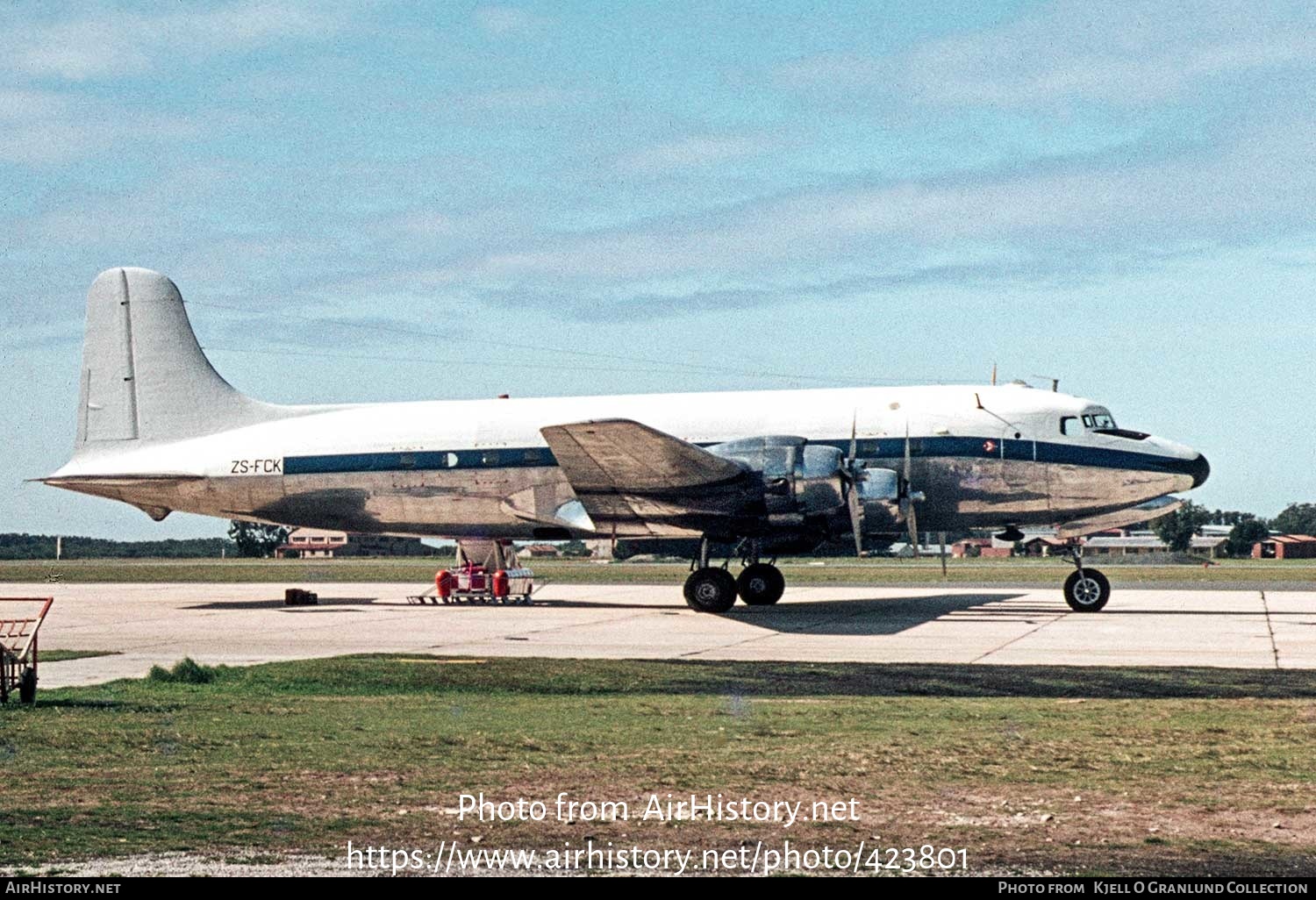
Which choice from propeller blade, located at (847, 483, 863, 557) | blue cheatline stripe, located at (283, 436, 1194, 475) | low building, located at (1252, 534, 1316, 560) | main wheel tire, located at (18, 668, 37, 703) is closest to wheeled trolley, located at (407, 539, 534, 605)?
blue cheatline stripe, located at (283, 436, 1194, 475)

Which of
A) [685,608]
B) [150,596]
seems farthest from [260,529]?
[685,608]

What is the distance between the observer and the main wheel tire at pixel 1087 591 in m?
30.4

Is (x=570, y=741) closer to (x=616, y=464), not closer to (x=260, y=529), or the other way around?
(x=616, y=464)

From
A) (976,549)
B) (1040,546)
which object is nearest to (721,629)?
(1040,546)

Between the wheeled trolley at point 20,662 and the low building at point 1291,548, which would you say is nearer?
the wheeled trolley at point 20,662

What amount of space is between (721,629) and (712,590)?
4307 millimetres

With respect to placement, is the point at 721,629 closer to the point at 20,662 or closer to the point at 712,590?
the point at 712,590

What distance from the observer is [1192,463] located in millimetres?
30359

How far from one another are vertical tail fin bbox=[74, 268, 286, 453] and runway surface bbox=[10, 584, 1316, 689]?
4751 mm

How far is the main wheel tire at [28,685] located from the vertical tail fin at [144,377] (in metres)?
22.4

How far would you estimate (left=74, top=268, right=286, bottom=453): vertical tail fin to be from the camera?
3644 centimetres

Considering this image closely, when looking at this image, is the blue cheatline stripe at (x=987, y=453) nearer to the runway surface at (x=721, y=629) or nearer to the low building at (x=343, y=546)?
the runway surface at (x=721, y=629)

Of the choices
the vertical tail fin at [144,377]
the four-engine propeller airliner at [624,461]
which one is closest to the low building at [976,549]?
the four-engine propeller airliner at [624,461]

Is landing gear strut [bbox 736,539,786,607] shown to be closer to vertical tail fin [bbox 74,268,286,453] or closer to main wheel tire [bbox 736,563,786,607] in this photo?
main wheel tire [bbox 736,563,786,607]
